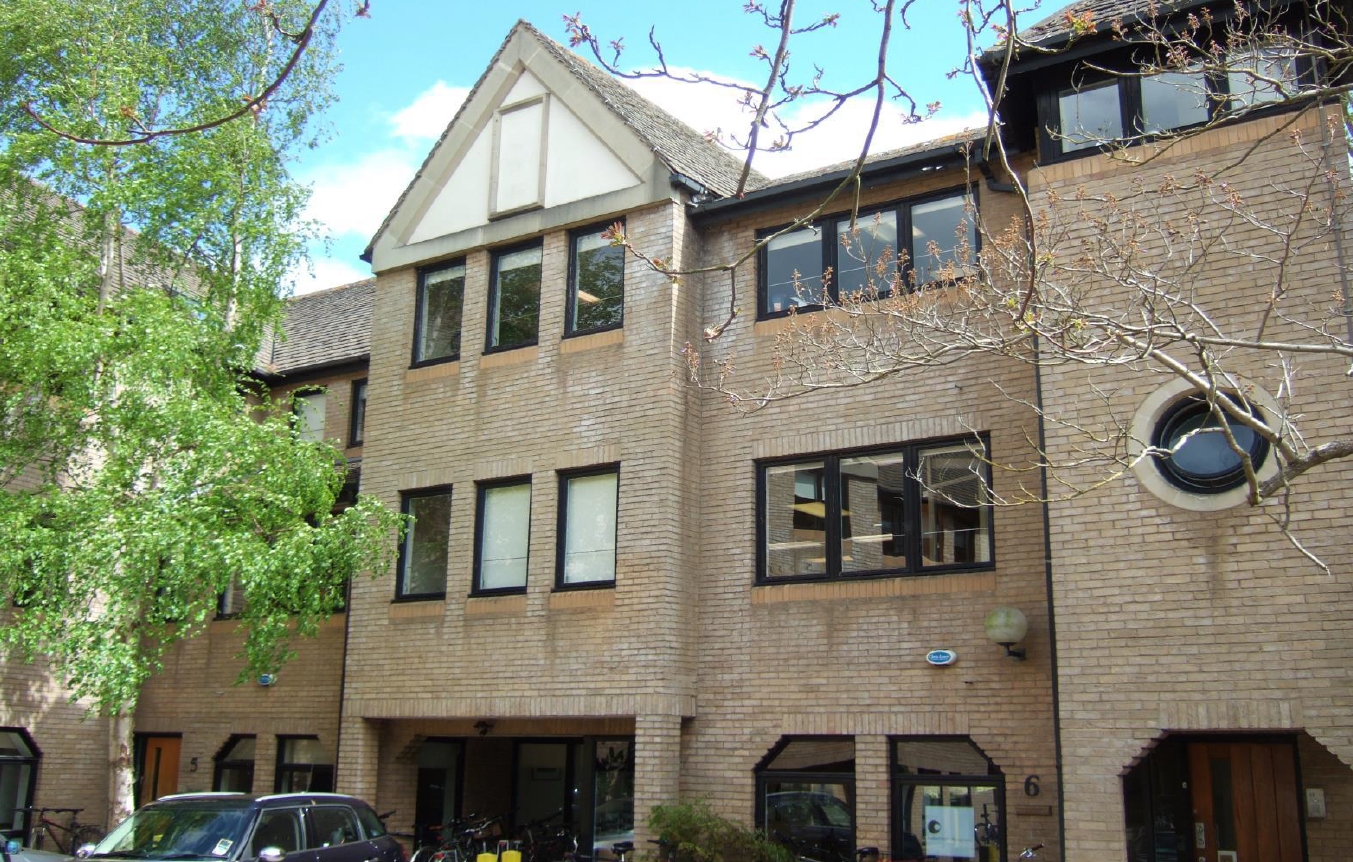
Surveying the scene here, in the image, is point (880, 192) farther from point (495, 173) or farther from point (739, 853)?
point (739, 853)

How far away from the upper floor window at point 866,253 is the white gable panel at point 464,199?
422 centimetres

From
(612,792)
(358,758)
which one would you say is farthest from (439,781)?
(612,792)

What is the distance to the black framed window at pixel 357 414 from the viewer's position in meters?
21.9

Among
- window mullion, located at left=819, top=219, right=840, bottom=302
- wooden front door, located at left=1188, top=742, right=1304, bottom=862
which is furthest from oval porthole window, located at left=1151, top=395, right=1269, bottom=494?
window mullion, located at left=819, top=219, right=840, bottom=302

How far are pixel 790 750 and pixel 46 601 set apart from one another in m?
8.70

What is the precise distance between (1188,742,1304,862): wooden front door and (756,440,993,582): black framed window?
117 inches

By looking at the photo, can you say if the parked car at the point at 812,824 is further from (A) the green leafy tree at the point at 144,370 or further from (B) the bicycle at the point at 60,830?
(B) the bicycle at the point at 60,830

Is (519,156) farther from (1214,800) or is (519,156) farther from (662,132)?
(1214,800)

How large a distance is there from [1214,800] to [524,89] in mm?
12225

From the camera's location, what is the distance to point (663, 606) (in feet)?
50.3

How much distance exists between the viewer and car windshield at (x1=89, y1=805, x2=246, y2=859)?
1228 centimetres

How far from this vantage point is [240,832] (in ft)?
40.7

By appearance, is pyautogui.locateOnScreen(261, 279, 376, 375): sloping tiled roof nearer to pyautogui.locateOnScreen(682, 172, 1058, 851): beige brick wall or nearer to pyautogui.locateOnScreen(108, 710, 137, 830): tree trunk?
pyautogui.locateOnScreen(108, 710, 137, 830): tree trunk

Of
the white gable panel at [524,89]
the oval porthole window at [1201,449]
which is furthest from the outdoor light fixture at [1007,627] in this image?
the white gable panel at [524,89]
